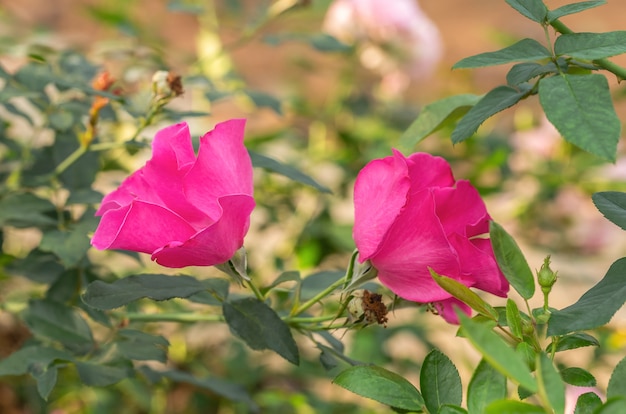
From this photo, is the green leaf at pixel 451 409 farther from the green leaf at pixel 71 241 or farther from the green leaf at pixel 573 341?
the green leaf at pixel 71 241

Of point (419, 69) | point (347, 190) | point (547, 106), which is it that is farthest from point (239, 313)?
point (419, 69)

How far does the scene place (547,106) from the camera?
416 mm

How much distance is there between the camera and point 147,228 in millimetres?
439

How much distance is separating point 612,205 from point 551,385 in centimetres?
16

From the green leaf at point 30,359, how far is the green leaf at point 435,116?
297mm

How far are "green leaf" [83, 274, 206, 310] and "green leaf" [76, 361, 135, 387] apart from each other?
103 mm

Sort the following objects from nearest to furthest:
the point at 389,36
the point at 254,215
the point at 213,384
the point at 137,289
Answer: the point at 137,289 < the point at 213,384 < the point at 389,36 < the point at 254,215

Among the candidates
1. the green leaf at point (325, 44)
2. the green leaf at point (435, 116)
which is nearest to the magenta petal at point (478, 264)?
the green leaf at point (435, 116)

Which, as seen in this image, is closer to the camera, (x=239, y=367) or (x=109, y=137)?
(x=109, y=137)

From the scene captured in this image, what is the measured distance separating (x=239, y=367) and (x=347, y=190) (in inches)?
14.2

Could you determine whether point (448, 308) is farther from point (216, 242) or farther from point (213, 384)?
point (213, 384)

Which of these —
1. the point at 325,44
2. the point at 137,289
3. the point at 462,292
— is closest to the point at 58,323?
the point at 137,289

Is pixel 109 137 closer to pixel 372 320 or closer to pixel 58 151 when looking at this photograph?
pixel 58 151

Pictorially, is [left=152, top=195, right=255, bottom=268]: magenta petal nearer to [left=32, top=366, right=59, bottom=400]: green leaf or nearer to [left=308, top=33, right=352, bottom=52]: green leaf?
[left=32, top=366, right=59, bottom=400]: green leaf
